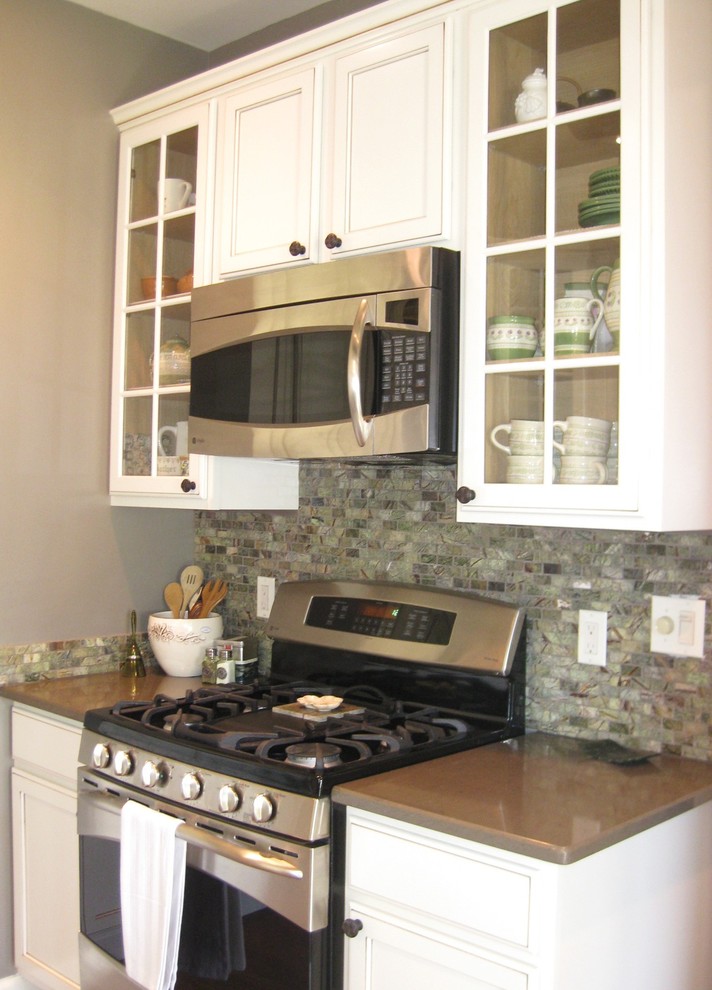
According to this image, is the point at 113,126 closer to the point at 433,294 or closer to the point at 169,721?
the point at 433,294

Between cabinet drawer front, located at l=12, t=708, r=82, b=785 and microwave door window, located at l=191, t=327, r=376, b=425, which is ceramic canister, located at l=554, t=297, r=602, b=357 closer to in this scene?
microwave door window, located at l=191, t=327, r=376, b=425

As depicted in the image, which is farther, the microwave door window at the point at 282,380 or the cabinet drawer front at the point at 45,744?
the cabinet drawer front at the point at 45,744

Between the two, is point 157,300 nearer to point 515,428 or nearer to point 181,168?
point 181,168

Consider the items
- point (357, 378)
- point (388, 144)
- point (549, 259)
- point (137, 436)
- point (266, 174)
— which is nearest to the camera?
point (549, 259)

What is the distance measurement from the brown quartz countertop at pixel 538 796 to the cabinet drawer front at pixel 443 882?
0.05 meters

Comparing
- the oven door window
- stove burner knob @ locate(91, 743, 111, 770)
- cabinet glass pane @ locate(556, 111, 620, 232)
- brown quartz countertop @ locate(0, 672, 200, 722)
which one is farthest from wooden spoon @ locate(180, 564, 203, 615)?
cabinet glass pane @ locate(556, 111, 620, 232)

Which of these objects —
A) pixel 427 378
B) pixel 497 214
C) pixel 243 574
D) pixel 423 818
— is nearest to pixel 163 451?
pixel 243 574

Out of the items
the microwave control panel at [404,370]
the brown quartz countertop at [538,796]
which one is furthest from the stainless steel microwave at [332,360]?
the brown quartz countertop at [538,796]

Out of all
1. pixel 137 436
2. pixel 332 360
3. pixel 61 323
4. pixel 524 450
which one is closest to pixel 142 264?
pixel 61 323

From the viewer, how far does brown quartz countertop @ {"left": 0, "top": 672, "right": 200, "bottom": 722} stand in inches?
94.9

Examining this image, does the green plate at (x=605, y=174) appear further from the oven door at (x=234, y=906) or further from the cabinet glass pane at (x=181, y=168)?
the oven door at (x=234, y=906)

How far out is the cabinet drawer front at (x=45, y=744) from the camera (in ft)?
7.86

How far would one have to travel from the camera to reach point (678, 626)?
1948 millimetres

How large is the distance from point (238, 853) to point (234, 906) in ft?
0.41
